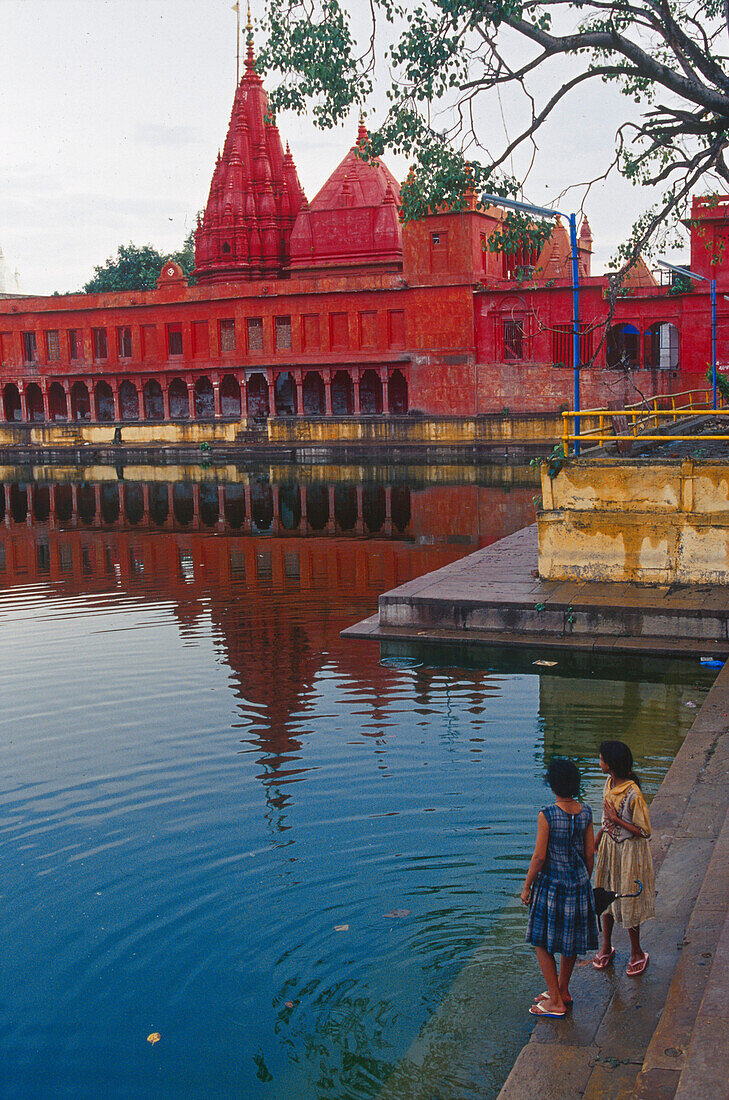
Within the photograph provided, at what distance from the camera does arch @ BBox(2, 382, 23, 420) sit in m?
49.1

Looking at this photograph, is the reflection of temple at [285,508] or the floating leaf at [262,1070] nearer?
the floating leaf at [262,1070]

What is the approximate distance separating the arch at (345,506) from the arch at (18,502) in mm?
6891

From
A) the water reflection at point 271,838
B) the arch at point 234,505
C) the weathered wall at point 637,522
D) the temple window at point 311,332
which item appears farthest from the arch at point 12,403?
the weathered wall at point 637,522

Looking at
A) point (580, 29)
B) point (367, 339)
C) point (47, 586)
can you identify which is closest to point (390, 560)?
point (47, 586)

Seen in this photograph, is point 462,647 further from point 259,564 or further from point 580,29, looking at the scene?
point 259,564

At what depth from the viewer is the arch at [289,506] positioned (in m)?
21.8

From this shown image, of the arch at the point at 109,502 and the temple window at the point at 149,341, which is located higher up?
the temple window at the point at 149,341

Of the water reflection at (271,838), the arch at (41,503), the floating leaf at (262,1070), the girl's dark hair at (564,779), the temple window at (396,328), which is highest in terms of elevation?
the temple window at (396,328)

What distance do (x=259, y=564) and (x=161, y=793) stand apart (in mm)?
9883

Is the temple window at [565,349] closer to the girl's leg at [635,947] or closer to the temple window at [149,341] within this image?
the temple window at [149,341]

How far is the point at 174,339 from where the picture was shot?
4494 cm

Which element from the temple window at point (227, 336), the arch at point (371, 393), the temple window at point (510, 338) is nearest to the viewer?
the temple window at point (510, 338)

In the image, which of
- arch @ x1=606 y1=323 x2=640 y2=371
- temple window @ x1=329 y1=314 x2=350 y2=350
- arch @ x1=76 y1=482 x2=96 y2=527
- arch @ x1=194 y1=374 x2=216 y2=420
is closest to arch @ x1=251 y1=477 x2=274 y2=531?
arch @ x1=76 y1=482 x2=96 y2=527

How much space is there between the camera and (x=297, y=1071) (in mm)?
4242
